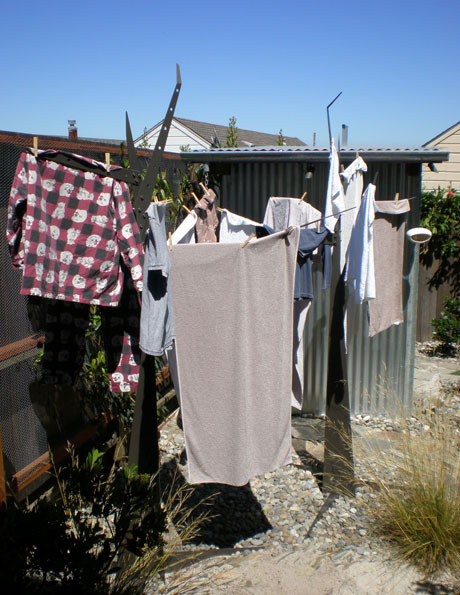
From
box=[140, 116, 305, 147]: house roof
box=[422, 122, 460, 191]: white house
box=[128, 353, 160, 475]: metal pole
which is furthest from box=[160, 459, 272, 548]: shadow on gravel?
box=[140, 116, 305, 147]: house roof

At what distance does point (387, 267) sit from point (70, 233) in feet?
9.85

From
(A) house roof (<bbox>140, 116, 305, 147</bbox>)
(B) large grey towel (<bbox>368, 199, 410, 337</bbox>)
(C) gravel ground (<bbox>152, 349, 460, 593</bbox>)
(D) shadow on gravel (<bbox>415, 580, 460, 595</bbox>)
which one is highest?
(A) house roof (<bbox>140, 116, 305, 147</bbox>)

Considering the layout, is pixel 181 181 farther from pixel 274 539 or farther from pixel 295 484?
pixel 274 539

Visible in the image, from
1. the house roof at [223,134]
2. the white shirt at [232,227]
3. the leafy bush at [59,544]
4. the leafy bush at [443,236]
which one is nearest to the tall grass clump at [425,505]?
the leafy bush at [59,544]

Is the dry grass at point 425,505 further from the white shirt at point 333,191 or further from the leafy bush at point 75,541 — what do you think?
the leafy bush at point 75,541

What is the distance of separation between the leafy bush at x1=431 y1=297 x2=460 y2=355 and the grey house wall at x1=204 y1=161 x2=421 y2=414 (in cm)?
263

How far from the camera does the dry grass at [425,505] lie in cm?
308

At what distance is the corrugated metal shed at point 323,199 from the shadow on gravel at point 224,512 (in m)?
1.71

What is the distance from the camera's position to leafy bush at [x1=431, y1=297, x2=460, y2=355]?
26.0ft

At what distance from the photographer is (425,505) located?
318 cm

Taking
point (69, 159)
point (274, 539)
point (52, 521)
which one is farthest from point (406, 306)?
point (52, 521)

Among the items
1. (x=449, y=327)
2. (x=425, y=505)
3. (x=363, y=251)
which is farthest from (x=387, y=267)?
(x=449, y=327)

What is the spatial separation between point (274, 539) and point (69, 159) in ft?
9.03

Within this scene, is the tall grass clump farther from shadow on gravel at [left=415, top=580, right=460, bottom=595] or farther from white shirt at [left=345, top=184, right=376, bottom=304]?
white shirt at [left=345, top=184, right=376, bottom=304]
